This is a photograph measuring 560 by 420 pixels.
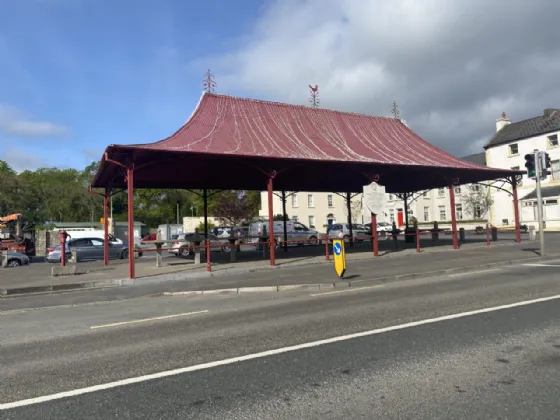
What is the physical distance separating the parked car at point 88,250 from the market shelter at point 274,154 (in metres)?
4.15

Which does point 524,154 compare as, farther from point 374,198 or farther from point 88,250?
point 88,250

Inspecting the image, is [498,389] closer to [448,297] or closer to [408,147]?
[448,297]

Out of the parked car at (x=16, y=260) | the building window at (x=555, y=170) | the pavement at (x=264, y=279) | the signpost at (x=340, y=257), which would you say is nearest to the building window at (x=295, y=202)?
the building window at (x=555, y=170)

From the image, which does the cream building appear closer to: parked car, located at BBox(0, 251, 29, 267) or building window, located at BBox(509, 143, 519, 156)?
building window, located at BBox(509, 143, 519, 156)

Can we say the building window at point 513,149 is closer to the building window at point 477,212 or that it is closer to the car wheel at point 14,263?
the building window at point 477,212

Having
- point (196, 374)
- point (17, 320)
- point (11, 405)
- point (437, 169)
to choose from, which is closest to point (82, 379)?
point (11, 405)

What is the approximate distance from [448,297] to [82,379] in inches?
271

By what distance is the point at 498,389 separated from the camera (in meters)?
4.04

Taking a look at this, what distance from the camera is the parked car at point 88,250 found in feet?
78.4

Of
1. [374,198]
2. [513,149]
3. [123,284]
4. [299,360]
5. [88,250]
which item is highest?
[513,149]

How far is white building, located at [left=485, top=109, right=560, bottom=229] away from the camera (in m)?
42.2

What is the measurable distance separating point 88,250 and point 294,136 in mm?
13010

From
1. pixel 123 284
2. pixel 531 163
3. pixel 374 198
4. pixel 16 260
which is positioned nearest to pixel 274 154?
pixel 374 198

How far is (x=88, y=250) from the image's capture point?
24.1 meters
